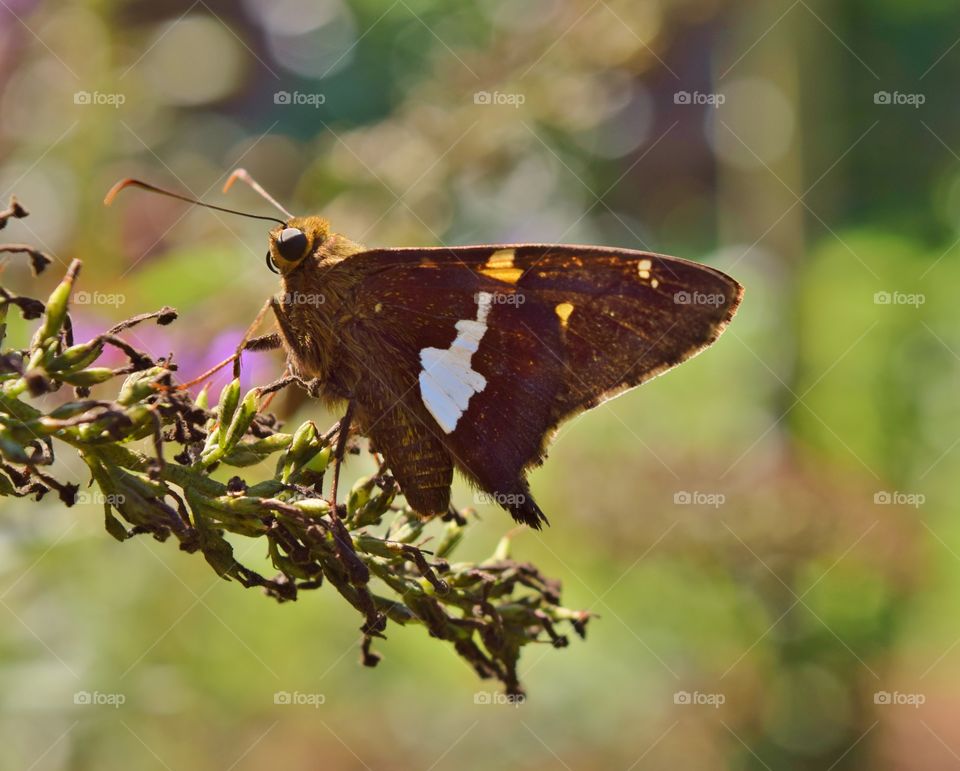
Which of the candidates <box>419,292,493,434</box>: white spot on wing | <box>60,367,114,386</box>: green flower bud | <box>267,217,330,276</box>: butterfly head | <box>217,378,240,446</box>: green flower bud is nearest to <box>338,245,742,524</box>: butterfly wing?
<box>419,292,493,434</box>: white spot on wing

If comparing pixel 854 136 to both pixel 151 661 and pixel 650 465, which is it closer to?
pixel 650 465

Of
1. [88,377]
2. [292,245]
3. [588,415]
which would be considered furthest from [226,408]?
[588,415]

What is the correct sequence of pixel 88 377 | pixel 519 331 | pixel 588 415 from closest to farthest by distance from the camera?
pixel 88 377 → pixel 519 331 → pixel 588 415

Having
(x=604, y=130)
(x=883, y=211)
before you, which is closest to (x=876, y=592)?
(x=883, y=211)

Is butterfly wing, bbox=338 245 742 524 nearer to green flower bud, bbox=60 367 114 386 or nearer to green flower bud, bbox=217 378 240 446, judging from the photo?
green flower bud, bbox=217 378 240 446

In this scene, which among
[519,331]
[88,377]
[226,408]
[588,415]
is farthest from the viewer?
[588,415]

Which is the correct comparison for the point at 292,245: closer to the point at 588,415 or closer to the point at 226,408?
the point at 226,408

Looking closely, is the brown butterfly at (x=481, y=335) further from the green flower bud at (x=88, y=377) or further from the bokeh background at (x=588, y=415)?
the green flower bud at (x=88, y=377)
